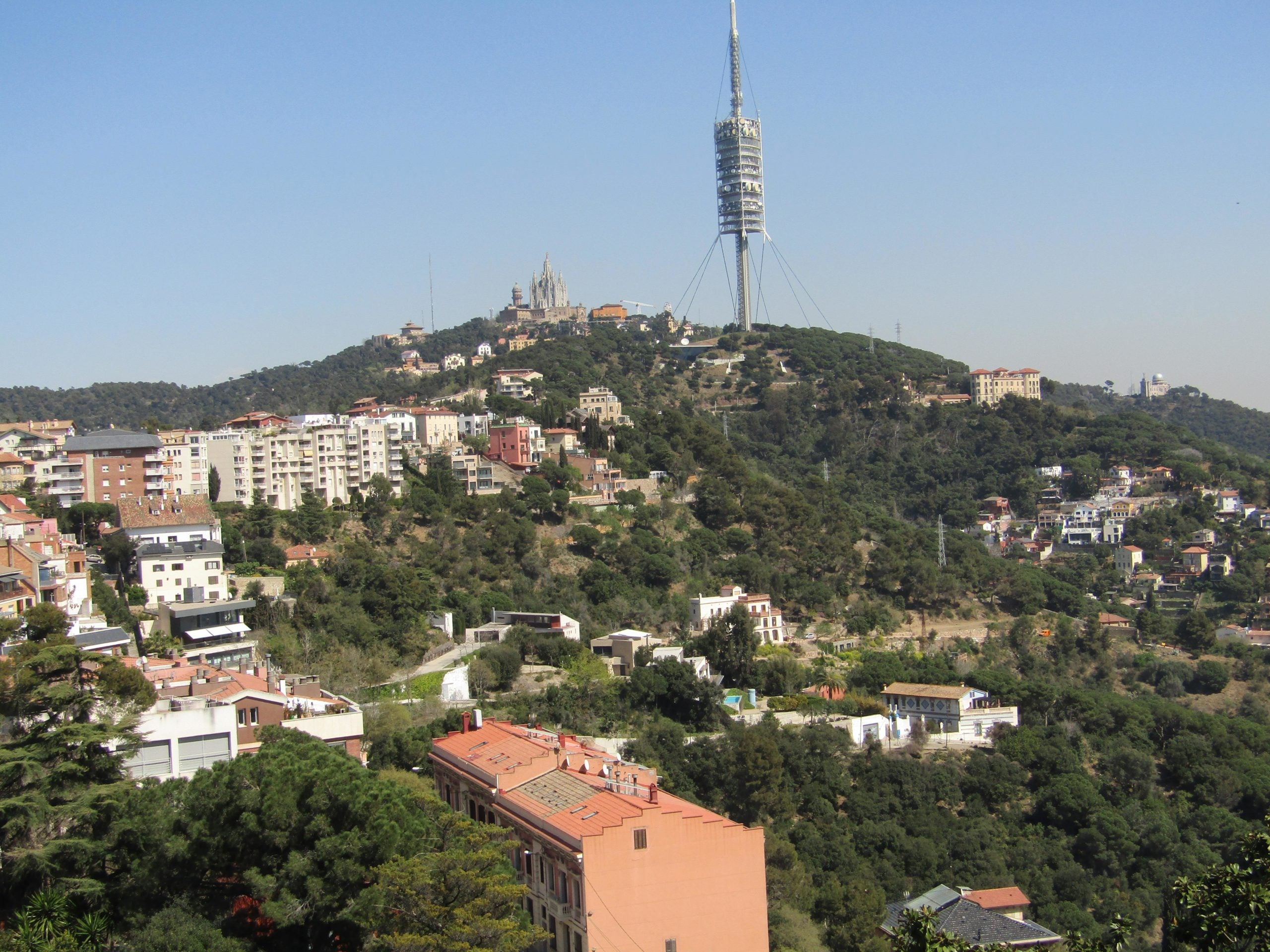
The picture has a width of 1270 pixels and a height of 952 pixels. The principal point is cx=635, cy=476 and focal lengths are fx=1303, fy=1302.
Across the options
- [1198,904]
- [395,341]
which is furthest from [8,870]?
[395,341]

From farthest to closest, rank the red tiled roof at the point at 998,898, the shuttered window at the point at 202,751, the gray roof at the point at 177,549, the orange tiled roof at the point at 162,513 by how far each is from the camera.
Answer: the orange tiled roof at the point at 162,513 < the gray roof at the point at 177,549 < the red tiled roof at the point at 998,898 < the shuttered window at the point at 202,751

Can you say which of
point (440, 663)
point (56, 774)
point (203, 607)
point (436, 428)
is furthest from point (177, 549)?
point (436, 428)

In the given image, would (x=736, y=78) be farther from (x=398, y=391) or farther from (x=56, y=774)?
(x=56, y=774)

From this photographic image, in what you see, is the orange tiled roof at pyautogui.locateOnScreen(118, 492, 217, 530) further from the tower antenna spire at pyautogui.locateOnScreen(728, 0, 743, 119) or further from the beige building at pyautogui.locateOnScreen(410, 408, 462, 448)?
the tower antenna spire at pyautogui.locateOnScreen(728, 0, 743, 119)

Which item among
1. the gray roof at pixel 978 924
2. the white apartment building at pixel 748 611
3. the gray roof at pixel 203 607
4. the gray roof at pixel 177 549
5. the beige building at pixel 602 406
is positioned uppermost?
the beige building at pixel 602 406

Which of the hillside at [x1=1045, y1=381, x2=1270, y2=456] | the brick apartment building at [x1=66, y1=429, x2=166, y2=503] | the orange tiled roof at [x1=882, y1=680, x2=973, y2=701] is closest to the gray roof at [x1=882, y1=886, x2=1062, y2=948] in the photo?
the orange tiled roof at [x1=882, y1=680, x2=973, y2=701]

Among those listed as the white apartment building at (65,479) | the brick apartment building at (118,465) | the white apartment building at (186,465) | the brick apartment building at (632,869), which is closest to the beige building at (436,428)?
the white apartment building at (186,465)

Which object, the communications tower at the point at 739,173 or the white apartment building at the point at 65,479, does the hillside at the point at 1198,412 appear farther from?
the white apartment building at the point at 65,479
